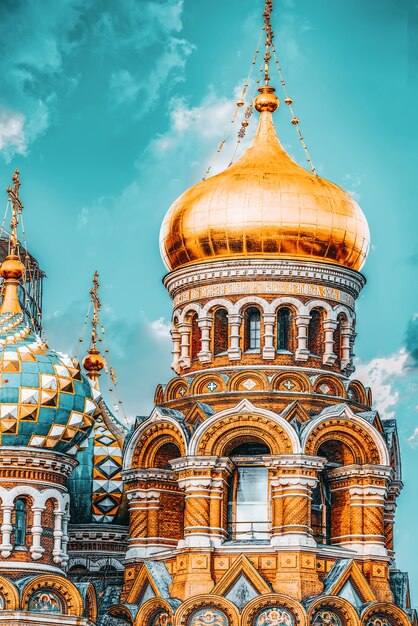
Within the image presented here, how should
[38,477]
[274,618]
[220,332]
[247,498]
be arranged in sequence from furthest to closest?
1. [220,332]
2. [247,498]
3. [38,477]
4. [274,618]

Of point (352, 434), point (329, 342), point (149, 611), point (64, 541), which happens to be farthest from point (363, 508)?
point (64, 541)

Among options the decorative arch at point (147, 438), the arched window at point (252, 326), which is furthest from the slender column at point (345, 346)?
the decorative arch at point (147, 438)

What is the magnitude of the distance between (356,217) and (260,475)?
15.8 ft

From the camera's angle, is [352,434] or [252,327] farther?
[252,327]

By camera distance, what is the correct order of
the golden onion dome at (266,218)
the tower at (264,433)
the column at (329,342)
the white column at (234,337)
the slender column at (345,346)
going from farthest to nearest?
the slender column at (345,346)
the golden onion dome at (266,218)
the column at (329,342)
the white column at (234,337)
the tower at (264,433)

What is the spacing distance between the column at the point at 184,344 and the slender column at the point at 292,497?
2.91m

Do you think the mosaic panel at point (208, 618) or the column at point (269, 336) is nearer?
the mosaic panel at point (208, 618)

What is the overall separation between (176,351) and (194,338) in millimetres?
403

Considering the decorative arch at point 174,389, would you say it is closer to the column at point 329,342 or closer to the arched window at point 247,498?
the arched window at point 247,498

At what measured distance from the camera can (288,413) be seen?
1239 inches

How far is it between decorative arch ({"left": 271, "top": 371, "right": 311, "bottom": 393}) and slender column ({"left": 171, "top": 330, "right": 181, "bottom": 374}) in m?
2.06

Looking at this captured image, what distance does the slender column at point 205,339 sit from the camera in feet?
108

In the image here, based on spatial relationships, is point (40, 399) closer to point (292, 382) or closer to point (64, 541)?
point (64, 541)

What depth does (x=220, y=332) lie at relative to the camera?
3312 cm
